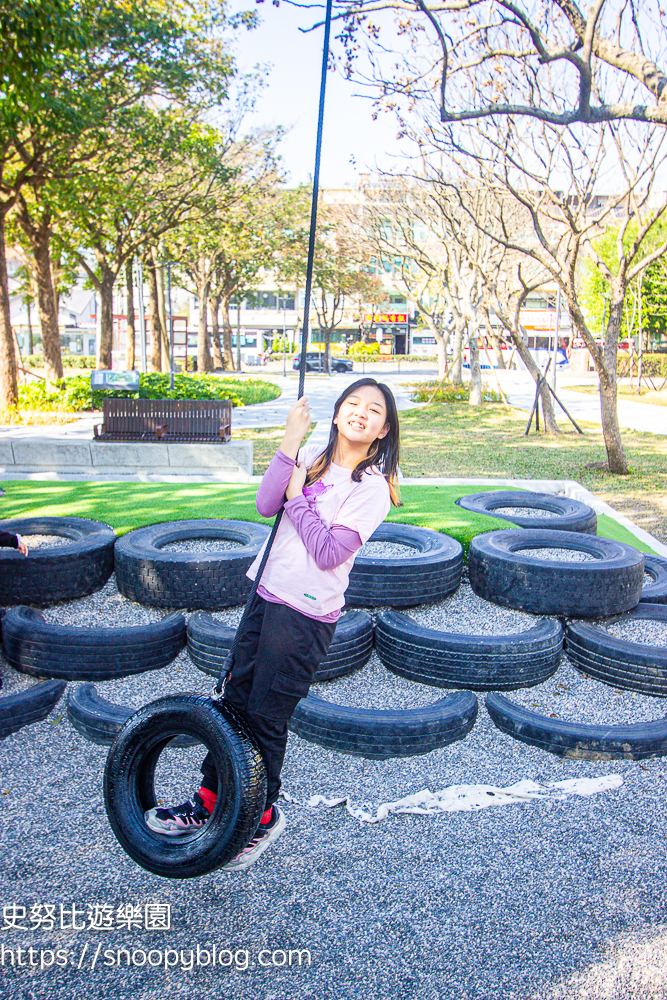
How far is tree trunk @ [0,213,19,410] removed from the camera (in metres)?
13.7

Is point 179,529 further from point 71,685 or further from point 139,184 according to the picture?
point 139,184

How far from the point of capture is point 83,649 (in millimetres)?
3770

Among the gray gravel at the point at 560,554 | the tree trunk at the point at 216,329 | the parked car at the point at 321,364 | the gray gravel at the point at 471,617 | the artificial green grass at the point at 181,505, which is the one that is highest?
the tree trunk at the point at 216,329

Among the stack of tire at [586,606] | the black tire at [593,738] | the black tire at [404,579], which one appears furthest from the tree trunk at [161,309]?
the black tire at [593,738]

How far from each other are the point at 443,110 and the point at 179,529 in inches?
219

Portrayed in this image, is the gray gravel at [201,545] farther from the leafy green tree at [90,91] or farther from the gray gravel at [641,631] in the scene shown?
the leafy green tree at [90,91]

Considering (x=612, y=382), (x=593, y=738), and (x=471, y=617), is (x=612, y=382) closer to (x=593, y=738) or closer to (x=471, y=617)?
(x=471, y=617)

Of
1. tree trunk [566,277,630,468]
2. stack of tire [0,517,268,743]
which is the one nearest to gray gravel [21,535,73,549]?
stack of tire [0,517,268,743]

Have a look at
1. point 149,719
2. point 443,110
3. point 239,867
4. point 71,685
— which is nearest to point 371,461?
point 149,719

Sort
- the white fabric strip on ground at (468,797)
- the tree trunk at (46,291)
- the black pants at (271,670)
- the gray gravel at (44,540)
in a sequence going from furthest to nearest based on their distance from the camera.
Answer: the tree trunk at (46,291) < the gray gravel at (44,540) < the white fabric strip on ground at (468,797) < the black pants at (271,670)

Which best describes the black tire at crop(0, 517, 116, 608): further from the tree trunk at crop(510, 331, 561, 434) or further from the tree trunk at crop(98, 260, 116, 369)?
the tree trunk at crop(98, 260, 116, 369)

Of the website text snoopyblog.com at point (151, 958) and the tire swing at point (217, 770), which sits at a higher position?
the tire swing at point (217, 770)

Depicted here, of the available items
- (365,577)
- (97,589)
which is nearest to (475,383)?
(365,577)

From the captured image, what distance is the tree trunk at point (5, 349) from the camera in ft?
45.0
